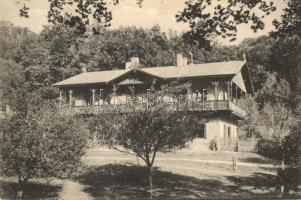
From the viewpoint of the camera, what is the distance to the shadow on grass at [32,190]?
56.5 feet

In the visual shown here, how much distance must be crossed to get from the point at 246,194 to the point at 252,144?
14084 millimetres

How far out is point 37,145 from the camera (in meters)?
16.0

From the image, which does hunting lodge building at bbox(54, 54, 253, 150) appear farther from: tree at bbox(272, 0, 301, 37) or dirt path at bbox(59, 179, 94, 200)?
tree at bbox(272, 0, 301, 37)

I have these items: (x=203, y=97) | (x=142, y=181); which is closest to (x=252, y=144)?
(x=203, y=97)

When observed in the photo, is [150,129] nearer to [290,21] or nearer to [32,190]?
[32,190]

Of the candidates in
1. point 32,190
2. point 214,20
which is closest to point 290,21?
point 214,20

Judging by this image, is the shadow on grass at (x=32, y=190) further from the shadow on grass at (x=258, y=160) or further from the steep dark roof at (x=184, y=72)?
the steep dark roof at (x=184, y=72)

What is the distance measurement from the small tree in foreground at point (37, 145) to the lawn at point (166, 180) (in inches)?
52.2

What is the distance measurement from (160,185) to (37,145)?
7.04m

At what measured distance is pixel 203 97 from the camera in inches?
1428

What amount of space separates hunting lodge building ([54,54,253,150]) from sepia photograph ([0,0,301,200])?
107mm

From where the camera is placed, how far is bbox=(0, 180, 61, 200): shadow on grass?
1723cm

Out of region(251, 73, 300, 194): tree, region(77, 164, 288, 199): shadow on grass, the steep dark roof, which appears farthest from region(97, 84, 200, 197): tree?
the steep dark roof

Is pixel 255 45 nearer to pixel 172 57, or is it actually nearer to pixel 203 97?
pixel 172 57
